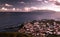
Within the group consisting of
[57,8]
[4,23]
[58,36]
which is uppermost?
[57,8]

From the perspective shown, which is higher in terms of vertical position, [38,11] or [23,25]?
[38,11]

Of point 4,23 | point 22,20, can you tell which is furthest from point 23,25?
point 4,23

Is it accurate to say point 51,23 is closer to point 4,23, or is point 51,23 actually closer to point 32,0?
point 32,0

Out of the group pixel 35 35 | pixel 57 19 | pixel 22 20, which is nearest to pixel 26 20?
pixel 22 20

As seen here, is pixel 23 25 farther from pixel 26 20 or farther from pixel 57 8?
pixel 57 8

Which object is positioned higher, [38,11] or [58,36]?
[38,11]
